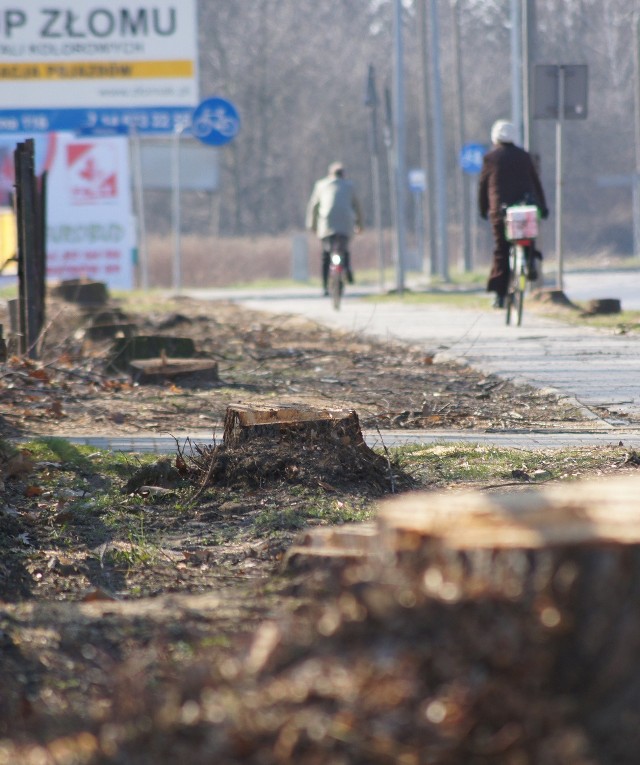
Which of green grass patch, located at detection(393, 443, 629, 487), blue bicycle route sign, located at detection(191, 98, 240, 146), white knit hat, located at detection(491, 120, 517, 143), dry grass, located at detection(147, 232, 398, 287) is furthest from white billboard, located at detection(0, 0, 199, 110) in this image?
green grass patch, located at detection(393, 443, 629, 487)

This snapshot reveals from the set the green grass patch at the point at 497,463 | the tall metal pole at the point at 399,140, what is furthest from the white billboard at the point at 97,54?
the green grass patch at the point at 497,463

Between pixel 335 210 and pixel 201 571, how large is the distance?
12.8 metres

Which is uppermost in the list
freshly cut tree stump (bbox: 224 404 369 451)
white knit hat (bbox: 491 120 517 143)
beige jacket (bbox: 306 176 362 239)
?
white knit hat (bbox: 491 120 517 143)

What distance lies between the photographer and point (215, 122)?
2414 centimetres

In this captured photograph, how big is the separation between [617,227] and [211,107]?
3937cm

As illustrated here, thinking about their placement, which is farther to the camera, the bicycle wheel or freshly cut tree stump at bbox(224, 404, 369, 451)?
the bicycle wheel

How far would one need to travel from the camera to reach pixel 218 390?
8352 millimetres

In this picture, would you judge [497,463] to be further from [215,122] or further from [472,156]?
[472,156]

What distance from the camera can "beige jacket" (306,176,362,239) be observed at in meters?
16.5

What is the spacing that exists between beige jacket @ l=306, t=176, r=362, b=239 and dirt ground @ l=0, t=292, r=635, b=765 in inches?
231

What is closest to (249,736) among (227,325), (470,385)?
(470,385)

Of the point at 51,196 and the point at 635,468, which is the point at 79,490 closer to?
the point at 635,468

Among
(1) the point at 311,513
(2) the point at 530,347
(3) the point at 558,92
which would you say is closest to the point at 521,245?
(2) the point at 530,347

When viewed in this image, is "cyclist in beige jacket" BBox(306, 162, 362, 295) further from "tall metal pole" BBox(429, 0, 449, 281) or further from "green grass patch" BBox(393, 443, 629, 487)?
"tall metal pole" BBox(429, 0, 449, 281)
